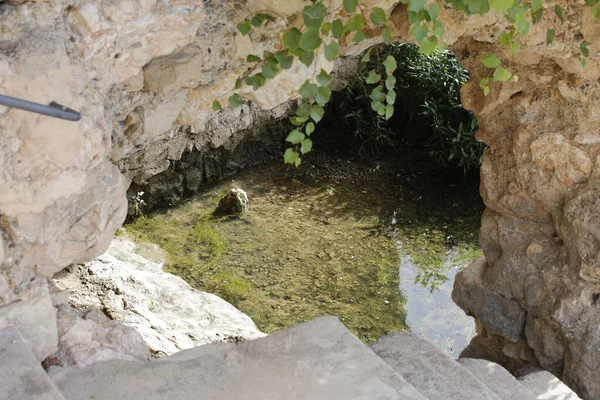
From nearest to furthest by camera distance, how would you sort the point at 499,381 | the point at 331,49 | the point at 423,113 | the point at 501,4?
the point at 501,4 → the point at 331,49 → the point at 499,381 → the point at 423,113

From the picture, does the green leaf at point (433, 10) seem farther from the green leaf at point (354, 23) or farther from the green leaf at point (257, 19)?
the green leaf at point (257, 19)

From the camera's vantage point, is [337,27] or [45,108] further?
[337,27]

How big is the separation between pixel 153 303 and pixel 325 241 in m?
1.52

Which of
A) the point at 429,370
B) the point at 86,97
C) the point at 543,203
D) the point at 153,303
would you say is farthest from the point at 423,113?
the point at 86,97

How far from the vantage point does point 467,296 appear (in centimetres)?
347

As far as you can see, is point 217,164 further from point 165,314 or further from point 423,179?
point 165,314

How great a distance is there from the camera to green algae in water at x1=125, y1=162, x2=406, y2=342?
4.67m

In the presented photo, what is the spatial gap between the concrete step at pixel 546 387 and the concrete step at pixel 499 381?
76mm

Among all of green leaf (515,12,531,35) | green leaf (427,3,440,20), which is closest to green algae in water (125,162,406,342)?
green leaf (515,12,531,35)

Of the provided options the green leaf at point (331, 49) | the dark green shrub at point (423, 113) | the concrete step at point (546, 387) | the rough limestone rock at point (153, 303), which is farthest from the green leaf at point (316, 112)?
the dark green shrub at point (423, 113)

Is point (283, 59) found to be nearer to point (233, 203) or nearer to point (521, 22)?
point (521, 22)

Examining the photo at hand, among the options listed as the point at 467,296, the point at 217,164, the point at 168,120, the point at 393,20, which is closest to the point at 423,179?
the point at 217,164

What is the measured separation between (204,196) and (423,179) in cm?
183

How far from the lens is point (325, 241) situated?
5.30 metres
